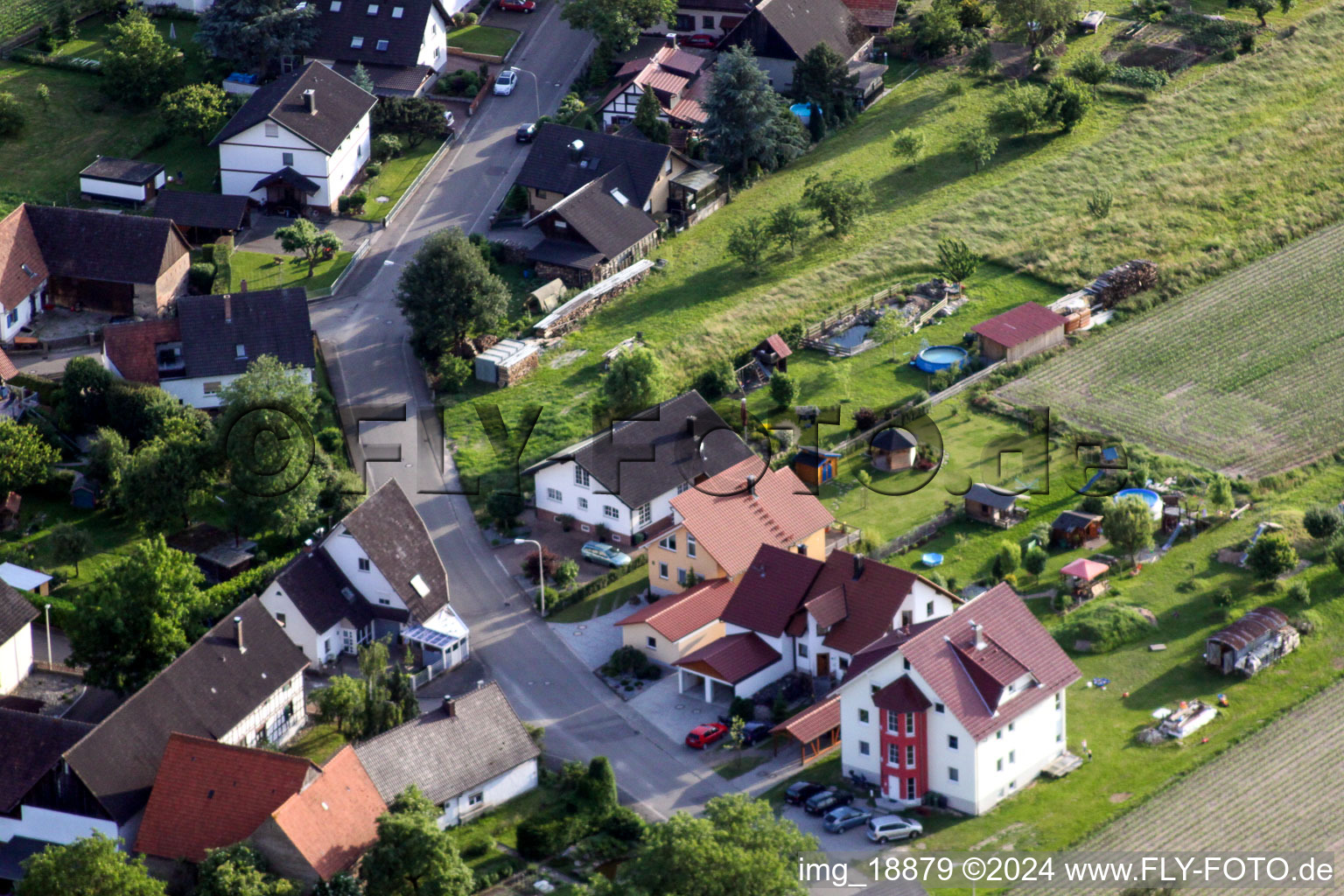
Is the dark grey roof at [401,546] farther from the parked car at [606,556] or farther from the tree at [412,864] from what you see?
the tree at [412,864]

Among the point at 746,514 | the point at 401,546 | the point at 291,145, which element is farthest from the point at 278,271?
the point at 746,514

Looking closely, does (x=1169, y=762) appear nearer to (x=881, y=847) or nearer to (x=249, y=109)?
(x=881, y=847)

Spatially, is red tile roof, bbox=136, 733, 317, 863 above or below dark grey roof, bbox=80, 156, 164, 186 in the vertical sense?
below

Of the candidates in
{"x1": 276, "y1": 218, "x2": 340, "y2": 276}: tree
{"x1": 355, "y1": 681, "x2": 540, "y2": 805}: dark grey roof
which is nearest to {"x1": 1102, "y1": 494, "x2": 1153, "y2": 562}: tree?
{"x1": 355, "y1": 681, "x2": 540, "y2": 805}: dark grey roof

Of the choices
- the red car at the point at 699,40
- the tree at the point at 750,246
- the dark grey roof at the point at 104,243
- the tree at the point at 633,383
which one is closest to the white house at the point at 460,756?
the tree at the point at 633,383

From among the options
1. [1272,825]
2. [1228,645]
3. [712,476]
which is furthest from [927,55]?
[1272,825]

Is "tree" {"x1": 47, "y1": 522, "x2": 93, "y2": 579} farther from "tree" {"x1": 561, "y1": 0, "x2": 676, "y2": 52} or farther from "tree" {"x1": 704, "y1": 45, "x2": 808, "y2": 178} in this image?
"tree" {"x1": 561, "y1": 0, "x2": 676, "y2": 52}
